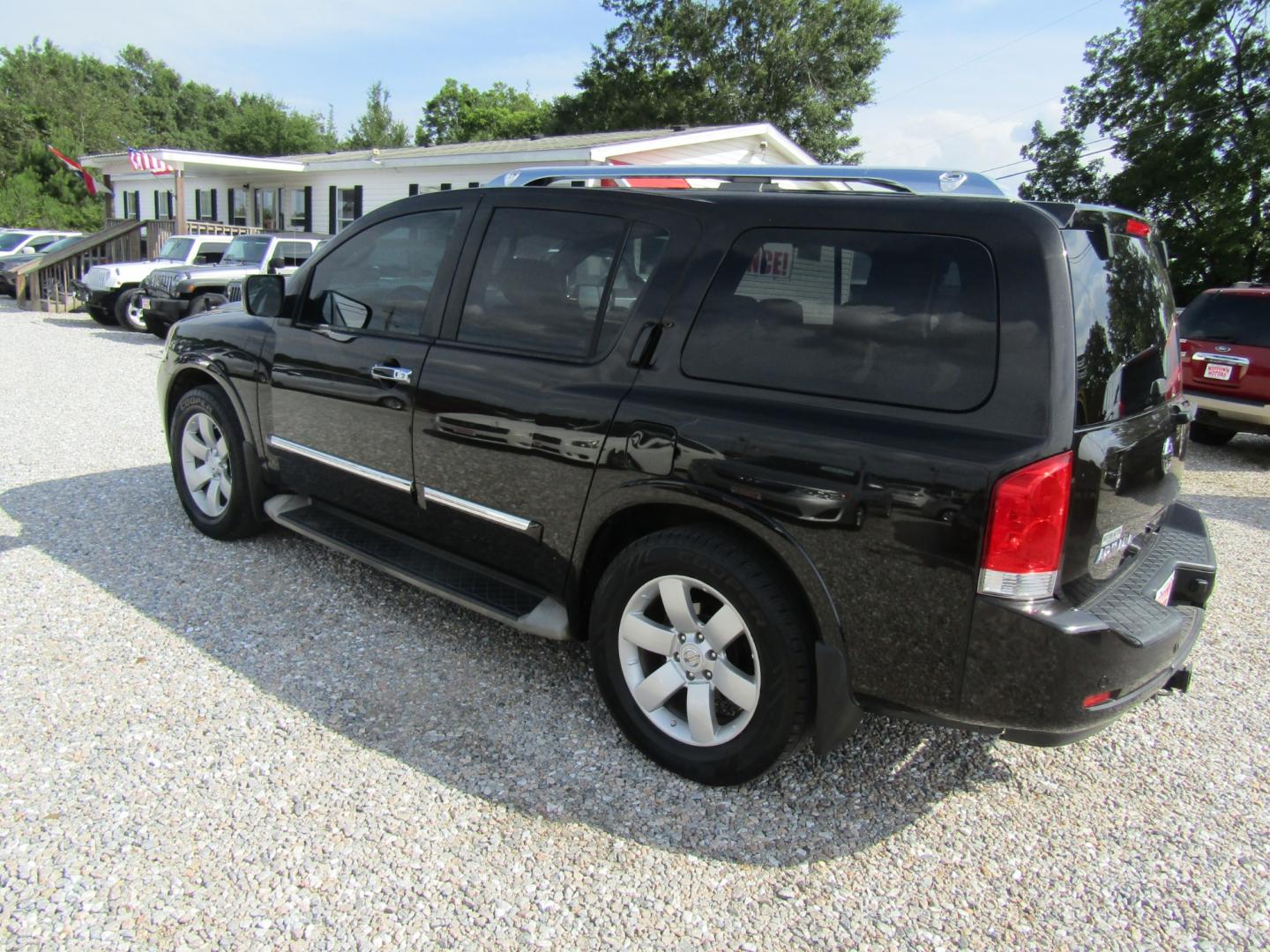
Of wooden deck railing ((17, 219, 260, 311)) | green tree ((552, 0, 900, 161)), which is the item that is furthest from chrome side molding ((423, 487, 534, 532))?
green tree ((552, 0, 900, 161))

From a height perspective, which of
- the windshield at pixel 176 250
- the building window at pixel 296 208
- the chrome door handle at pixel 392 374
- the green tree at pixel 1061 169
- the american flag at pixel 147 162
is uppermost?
the green tree at pixel 1061 169

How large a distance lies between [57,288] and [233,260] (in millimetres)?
7385

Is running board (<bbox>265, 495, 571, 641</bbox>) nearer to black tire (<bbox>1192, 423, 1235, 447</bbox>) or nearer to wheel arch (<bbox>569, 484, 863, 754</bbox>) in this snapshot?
wheel arch (<bbox>569, 484, 863, 754</bbox>)

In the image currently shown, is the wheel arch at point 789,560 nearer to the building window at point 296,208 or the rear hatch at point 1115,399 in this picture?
the rear hatch at point 1115,399

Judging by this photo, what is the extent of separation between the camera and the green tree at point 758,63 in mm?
35969

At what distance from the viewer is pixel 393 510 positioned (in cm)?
370

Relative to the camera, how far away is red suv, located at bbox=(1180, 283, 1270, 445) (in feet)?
26.4

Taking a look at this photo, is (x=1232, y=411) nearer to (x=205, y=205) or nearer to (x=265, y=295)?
(x=265, y=295)

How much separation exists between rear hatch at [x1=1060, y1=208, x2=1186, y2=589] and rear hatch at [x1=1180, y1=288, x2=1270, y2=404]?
21.3ft

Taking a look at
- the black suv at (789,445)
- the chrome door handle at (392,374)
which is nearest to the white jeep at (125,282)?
the chrome door handle at (392,374)

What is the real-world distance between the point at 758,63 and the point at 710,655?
38232mm

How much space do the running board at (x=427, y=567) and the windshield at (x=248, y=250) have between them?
12.0m

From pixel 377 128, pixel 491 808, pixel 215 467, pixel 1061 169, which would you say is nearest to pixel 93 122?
pixel 377 128

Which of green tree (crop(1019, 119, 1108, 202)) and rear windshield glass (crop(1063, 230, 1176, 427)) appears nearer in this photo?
rear windshield glass (crop(1063, 230, 1176, 427))
